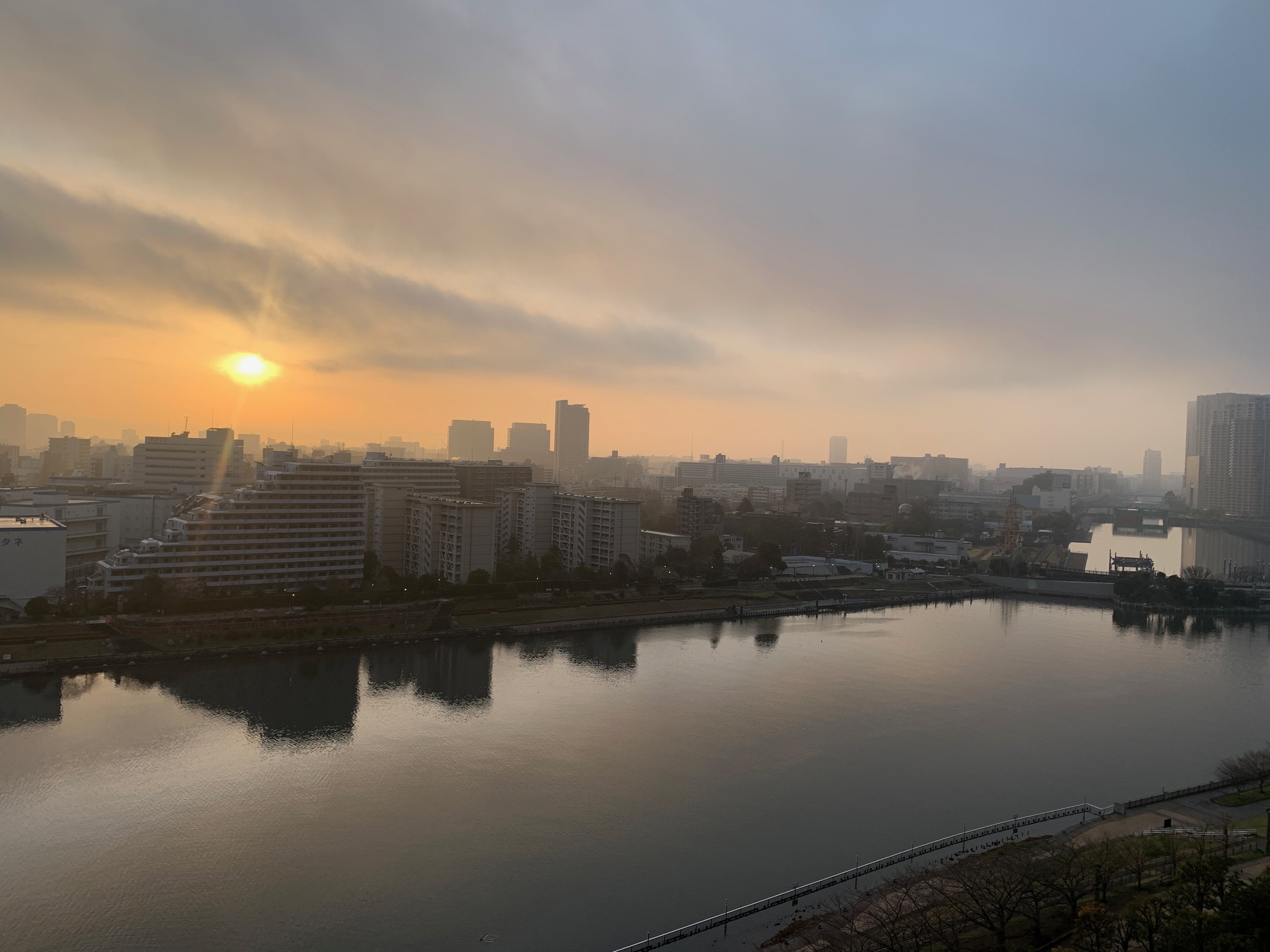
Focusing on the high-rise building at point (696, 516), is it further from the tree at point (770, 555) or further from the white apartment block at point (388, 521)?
the white apartment block at point (388, 521)

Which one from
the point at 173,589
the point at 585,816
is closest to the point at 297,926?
the point at 585,816

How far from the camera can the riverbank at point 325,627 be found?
7.59m

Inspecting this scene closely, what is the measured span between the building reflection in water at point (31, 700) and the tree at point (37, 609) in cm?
119

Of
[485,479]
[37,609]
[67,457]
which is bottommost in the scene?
[37,609]

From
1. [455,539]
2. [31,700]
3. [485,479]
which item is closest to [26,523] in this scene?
[31,700]

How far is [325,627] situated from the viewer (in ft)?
29.9

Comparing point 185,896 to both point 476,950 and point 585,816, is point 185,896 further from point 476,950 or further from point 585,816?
point 585,816

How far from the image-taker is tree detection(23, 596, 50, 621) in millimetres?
8070

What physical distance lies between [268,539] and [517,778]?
610 cm

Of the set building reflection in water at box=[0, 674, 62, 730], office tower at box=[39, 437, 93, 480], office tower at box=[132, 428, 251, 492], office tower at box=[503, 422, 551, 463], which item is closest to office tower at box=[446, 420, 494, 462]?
office tower at box=[503, 422, 551, 463]

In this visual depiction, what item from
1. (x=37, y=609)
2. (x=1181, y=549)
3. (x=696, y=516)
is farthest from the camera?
(x=1181, y=549)

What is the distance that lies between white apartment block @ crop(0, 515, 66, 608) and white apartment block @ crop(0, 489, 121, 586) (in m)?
0.65

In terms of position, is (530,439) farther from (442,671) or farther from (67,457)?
(442,671)

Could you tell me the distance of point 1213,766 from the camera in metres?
6.16
